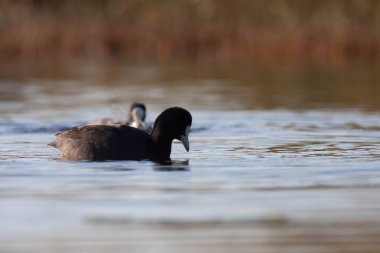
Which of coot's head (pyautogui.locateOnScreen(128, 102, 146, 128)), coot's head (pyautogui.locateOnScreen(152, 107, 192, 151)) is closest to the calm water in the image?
coot's head (pyautogui.locateOnScreen(152, 107, 192, 151))

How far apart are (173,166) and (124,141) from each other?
582mm

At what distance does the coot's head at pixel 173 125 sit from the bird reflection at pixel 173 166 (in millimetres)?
264

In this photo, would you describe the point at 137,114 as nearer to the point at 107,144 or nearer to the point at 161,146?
the point at 161,146

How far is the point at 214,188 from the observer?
31.4 feet

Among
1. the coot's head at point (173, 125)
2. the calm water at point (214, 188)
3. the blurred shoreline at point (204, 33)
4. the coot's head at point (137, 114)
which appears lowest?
the calm water at point (214, 188)

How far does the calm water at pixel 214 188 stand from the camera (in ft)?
24.2

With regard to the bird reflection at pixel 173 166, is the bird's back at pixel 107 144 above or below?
above

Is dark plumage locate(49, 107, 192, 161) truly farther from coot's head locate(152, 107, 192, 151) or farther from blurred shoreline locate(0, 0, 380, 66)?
blurred shoreline locate(0, 0, 380, 66)

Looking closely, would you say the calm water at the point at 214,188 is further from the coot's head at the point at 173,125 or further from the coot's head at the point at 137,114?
the coot's head at the point at 137,114

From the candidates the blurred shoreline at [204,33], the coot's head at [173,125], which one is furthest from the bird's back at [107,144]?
the blurred shoreline at [204,33]

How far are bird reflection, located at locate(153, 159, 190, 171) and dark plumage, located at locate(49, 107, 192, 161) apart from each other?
0.19 metres

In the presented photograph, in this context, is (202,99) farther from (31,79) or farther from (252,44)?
(252,44)

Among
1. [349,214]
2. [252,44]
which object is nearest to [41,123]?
[349,214]

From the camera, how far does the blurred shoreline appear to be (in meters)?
30.0
